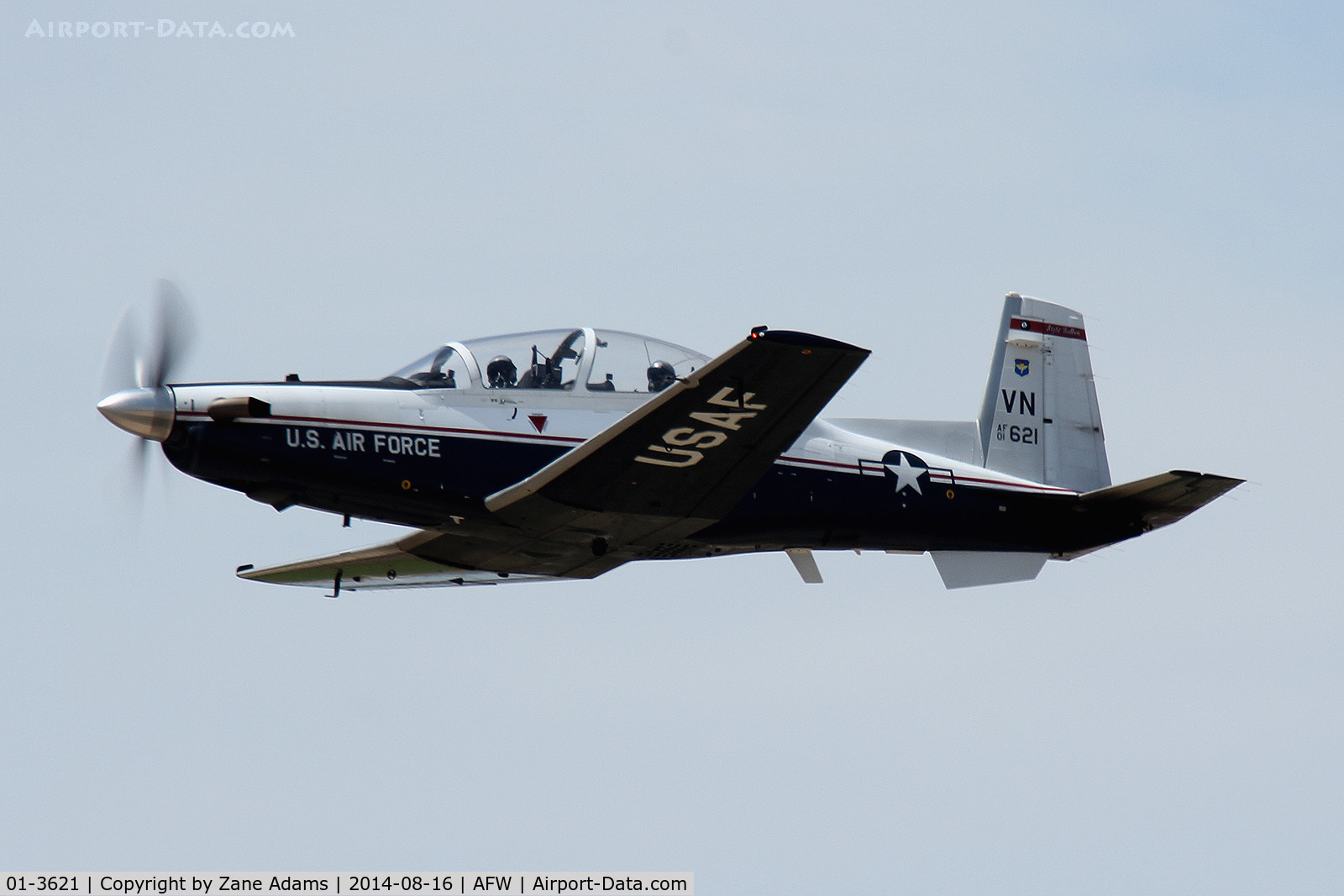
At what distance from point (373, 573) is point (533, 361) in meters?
4.37

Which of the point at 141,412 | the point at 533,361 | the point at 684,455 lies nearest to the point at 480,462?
the point at 533,361

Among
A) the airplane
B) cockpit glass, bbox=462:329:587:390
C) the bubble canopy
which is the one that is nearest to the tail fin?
the airplane

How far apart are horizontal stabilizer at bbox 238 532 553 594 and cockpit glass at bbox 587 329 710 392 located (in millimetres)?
2985

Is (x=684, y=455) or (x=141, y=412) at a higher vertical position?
(x=141, y=412)

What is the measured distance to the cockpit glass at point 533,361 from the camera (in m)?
14.3

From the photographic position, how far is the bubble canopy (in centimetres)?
1427

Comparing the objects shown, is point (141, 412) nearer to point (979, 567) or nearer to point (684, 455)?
point (684, 455)

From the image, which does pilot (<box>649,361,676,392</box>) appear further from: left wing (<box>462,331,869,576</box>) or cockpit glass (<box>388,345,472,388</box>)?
cockpit glass (<box>388,345,472,388</box>)

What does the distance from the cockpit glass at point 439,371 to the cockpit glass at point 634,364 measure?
114 cm

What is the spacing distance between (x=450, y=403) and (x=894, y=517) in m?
4.63

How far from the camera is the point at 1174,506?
53.5 ft

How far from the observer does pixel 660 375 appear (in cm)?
1451

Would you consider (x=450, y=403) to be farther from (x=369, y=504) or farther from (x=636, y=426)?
(x=636, y=426)

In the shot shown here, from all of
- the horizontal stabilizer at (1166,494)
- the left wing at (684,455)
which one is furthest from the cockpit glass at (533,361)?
the horizontal stabilizer at (1166,494)
